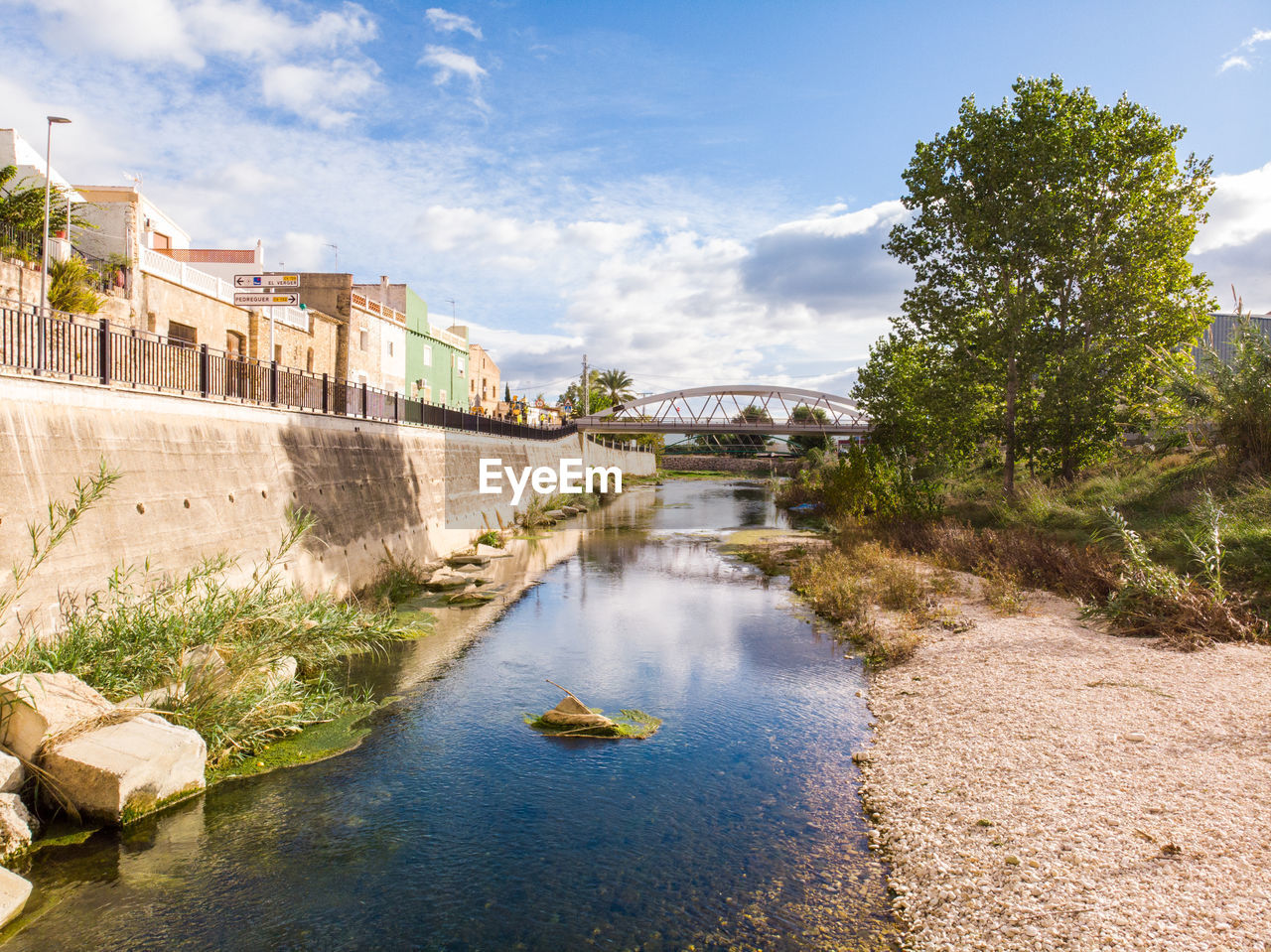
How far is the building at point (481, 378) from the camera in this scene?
6394 cm

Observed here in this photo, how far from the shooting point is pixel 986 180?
24.7 meters

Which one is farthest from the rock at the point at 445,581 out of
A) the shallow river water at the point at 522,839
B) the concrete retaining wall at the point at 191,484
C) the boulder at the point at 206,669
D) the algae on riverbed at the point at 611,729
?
the boulder at the point at 206,669

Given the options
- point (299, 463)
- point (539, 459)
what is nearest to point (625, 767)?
point (299, 463)

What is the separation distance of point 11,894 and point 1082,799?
8422mm

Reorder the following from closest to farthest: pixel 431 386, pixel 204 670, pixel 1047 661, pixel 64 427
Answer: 1. pixel 204 670
2. pixel 64 427
3. pixel 1047 661
4. pixel 431 386

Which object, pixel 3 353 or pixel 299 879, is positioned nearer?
pixel 299 879

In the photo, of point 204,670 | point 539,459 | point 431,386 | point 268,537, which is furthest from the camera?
point 431,386

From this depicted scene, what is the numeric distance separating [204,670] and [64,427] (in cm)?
361

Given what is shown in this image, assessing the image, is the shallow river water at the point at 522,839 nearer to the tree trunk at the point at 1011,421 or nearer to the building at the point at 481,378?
the tree trunk at the point at 1011,421

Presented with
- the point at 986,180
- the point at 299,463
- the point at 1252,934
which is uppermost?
the point at 986,180

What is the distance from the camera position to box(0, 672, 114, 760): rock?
6777 mm

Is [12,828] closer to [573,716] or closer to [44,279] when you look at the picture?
[573,716]

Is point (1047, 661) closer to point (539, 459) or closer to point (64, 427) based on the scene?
point (64, 427)

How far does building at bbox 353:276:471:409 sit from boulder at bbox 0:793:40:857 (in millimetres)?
37975
